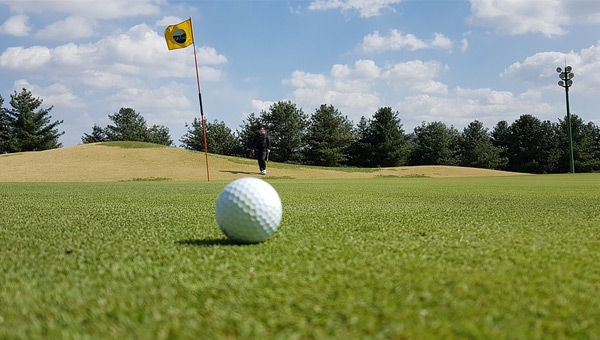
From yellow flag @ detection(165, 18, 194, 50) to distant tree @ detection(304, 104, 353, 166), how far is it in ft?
133

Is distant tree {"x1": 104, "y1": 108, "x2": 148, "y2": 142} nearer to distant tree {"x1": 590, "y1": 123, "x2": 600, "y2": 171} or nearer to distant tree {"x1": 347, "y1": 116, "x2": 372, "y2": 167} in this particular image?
distant tree {"x1": 347, "y1": 116, "x2": 372, "y2": 167}

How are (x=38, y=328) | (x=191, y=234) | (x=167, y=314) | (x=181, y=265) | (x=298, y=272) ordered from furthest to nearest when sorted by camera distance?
1. (x=191, y=234)
2. (x=181, y=265)
3. (x=298, y=272)
4. (x=167, y=314)
5. (x=38, y=328)

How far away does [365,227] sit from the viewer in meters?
4.03

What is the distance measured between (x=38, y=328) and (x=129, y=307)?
313mm

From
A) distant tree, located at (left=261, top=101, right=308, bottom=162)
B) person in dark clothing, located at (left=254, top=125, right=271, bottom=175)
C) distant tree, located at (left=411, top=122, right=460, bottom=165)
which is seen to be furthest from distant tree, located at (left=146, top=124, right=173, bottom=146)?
person in dark clothing, located at (left=254, top=125, right=271, bottom=175)

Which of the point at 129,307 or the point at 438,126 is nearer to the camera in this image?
the point at 129,307

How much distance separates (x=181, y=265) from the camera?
2.47 metres

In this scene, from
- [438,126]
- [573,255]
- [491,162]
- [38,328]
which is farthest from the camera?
[438,126]

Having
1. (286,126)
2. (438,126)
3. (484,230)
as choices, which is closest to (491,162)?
(438,126)

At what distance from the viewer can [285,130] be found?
238 feet

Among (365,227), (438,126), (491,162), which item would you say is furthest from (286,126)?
(365,227)

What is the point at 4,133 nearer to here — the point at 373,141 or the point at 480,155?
the point at 373,141

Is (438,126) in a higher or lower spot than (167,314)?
higher

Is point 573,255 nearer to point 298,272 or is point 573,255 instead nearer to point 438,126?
point 298,272
